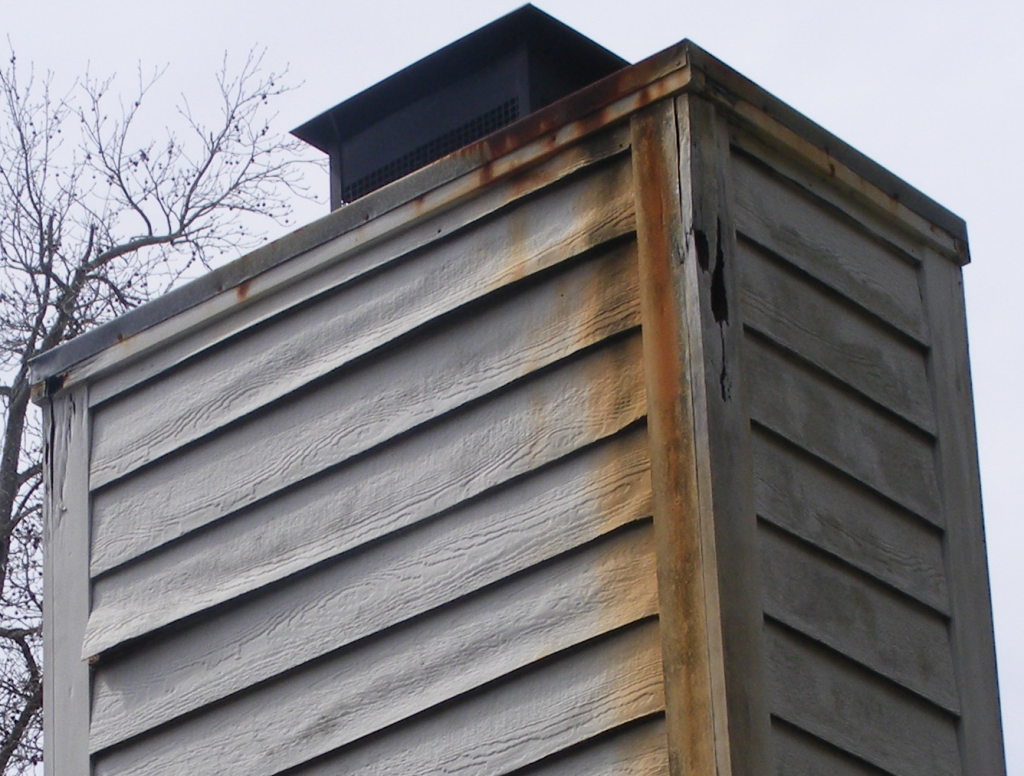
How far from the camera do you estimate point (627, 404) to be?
275cm

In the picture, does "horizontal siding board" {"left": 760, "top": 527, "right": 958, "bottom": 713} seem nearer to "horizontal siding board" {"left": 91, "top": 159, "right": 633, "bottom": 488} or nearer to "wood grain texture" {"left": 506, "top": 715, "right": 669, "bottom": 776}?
"wood grain texture" {"left": 506, "top": 715, "right": 669, "bottom": 776}

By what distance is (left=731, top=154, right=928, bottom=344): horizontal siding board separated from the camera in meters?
2.91

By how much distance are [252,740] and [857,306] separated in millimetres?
1380

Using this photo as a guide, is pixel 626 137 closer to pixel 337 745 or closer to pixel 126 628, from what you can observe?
pixel 337 745

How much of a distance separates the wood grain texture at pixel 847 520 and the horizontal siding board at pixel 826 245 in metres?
0.38

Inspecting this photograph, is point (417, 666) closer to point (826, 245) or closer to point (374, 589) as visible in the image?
point (374, 589)

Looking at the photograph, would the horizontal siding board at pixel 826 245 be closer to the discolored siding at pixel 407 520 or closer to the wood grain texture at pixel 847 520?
the discolored siding at pixel 407 520

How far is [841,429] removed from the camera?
2963mm

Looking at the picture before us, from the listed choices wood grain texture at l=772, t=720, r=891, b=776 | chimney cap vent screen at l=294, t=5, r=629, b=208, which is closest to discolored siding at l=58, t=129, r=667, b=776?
wood grain texture at l=772, t=720, r=891, b=776

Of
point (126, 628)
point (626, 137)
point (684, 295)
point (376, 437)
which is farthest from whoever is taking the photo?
point (126, 628)

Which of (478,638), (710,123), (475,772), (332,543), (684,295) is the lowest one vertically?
(475,772)

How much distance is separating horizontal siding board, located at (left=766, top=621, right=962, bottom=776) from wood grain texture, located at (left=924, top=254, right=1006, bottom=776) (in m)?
0.10

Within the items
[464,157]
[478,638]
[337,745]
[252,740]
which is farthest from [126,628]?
[464,157]

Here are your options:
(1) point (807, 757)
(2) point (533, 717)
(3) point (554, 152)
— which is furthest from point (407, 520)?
(1) point (807, 757)
